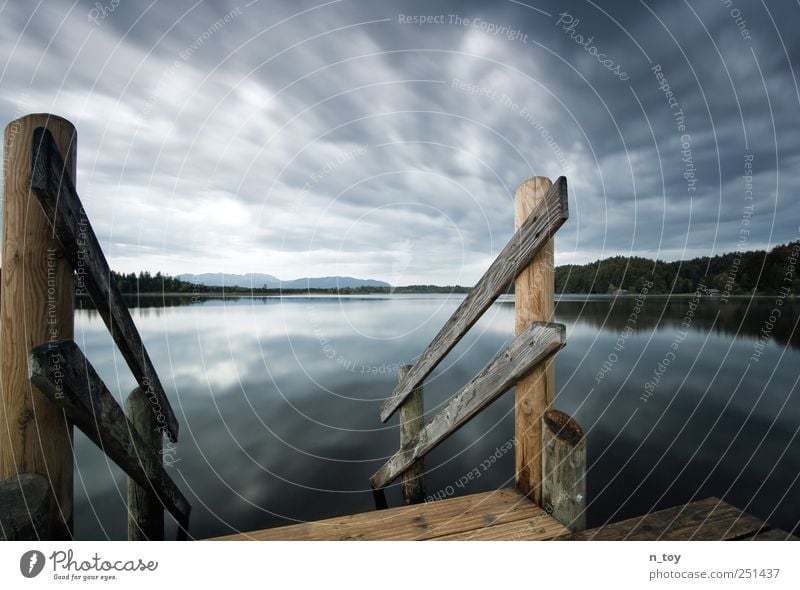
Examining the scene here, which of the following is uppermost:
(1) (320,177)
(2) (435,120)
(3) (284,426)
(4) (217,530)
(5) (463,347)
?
(2) (435,120)

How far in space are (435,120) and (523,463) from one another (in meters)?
2.68

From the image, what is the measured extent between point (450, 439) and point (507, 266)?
4872 mm

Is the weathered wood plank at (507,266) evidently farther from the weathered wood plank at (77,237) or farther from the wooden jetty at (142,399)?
the weathered wood plank at (77,237)

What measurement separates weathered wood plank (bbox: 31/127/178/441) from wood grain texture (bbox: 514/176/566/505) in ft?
7.74

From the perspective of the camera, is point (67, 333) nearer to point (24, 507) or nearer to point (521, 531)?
point (24, 507)

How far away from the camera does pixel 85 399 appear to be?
1.48 m

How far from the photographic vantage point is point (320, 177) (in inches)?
122

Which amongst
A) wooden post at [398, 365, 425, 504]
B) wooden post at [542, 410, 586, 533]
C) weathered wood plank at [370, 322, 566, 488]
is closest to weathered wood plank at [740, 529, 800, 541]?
wooden post at [542, 410, 586, 533]

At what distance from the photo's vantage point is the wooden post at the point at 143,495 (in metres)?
2.58

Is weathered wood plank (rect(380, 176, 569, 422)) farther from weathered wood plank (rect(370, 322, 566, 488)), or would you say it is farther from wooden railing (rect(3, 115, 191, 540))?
wooden railing (rect(3, 115, 191, 540))

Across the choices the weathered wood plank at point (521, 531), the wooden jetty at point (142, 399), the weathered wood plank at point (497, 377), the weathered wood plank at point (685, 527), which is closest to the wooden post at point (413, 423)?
the weathered wood plank at point (497, 377)

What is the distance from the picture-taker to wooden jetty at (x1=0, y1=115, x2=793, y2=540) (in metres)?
1.52
